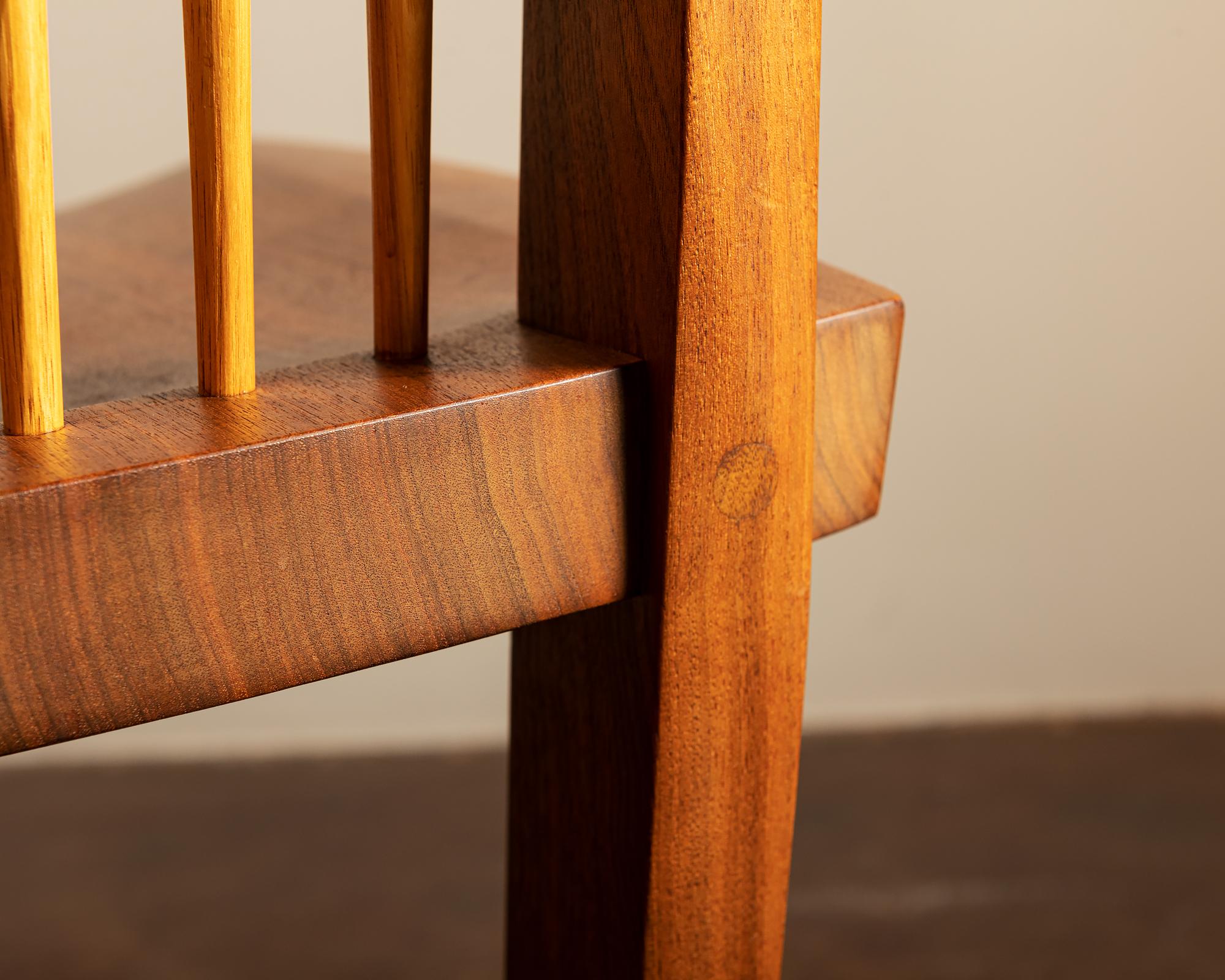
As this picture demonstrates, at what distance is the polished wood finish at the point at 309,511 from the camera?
0.20 metres

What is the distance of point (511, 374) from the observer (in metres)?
0.24

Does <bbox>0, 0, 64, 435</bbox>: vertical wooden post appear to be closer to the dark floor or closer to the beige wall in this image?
the dark floor

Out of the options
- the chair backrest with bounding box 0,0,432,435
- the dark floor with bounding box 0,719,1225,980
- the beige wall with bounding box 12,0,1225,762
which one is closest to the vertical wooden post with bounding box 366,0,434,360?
the chair backrest with bounding box 0,0,432,435

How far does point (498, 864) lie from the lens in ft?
3.10

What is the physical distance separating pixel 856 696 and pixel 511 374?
952 millimetres

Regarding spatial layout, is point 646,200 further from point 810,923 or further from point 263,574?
point 810,923

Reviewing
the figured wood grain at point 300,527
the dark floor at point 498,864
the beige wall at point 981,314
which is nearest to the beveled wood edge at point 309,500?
the figured wood grain at point 300,527

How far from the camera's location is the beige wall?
102 centimetres

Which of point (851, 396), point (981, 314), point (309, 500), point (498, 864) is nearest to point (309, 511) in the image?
point (309, 500)

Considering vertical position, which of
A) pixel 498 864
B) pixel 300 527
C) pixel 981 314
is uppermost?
pixel 300 527

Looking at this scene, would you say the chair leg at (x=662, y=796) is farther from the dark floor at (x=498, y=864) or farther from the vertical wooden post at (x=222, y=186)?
the dark floor at (x=498, y=864)

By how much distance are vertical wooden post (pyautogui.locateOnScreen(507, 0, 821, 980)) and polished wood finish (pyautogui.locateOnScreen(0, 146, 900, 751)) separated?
0.04 feet

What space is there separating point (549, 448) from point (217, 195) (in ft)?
0.22

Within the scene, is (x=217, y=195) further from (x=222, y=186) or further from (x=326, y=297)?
(x=326, y=297)
